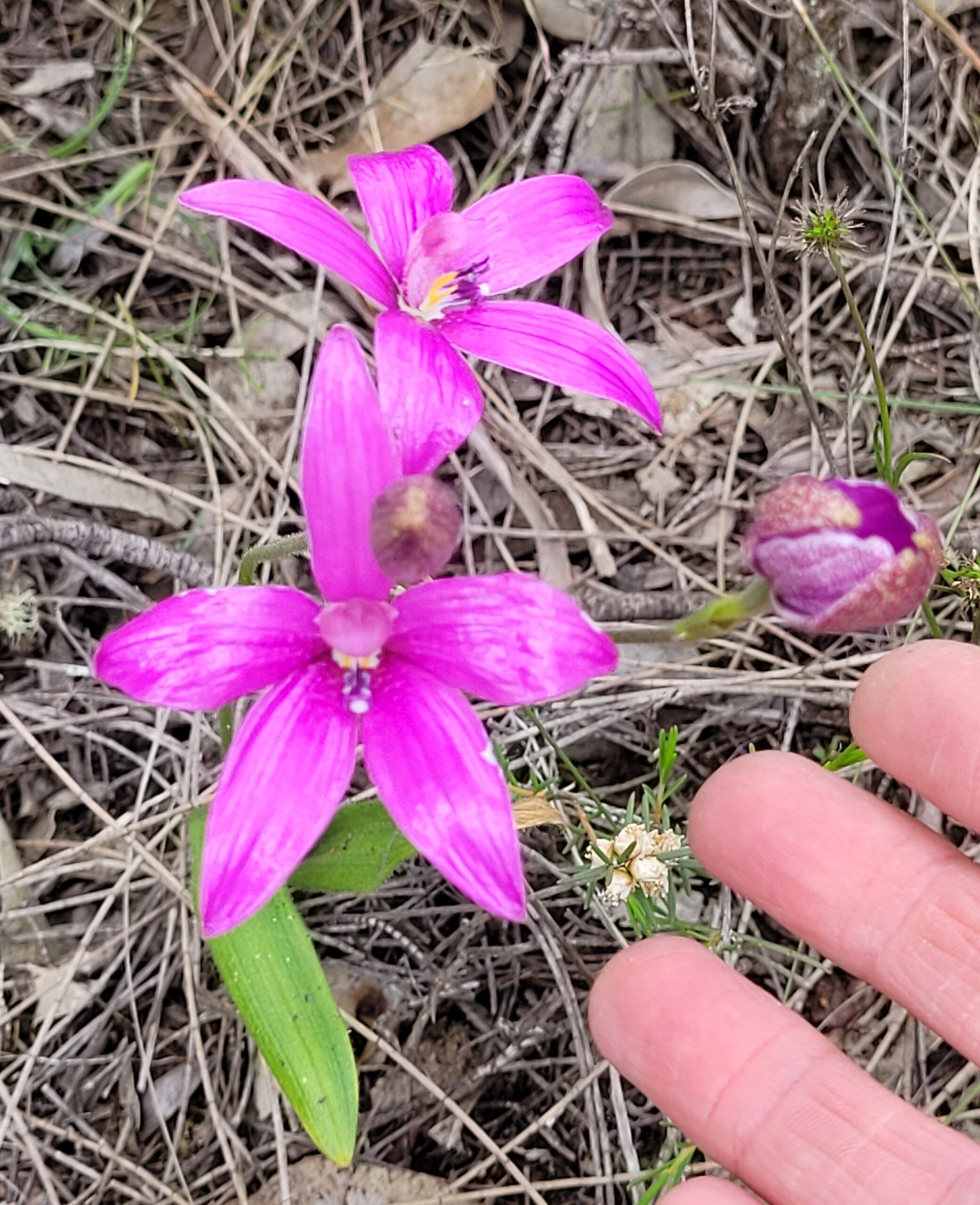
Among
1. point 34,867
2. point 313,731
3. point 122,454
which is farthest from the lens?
point 122,454

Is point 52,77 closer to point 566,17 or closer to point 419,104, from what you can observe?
point 419,104

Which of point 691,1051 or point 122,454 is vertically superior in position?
point 122,454

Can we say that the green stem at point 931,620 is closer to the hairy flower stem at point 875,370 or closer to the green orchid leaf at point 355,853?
A: the hairy flower stem at point 875,370

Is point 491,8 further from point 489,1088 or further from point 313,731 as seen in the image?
point 489,1088

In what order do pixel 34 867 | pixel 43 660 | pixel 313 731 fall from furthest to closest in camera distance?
pixel 43 660 → pixel 34 867 → pixel 313 731

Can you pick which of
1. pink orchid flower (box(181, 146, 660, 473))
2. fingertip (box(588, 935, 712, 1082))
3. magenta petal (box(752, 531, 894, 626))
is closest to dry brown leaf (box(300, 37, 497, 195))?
pink orchid flower (box(181, 146, 660, 473))

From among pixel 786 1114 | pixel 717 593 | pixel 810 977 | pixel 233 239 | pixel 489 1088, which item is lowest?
pixel 489 1088

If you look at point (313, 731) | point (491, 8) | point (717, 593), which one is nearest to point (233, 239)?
point (491, 8)
